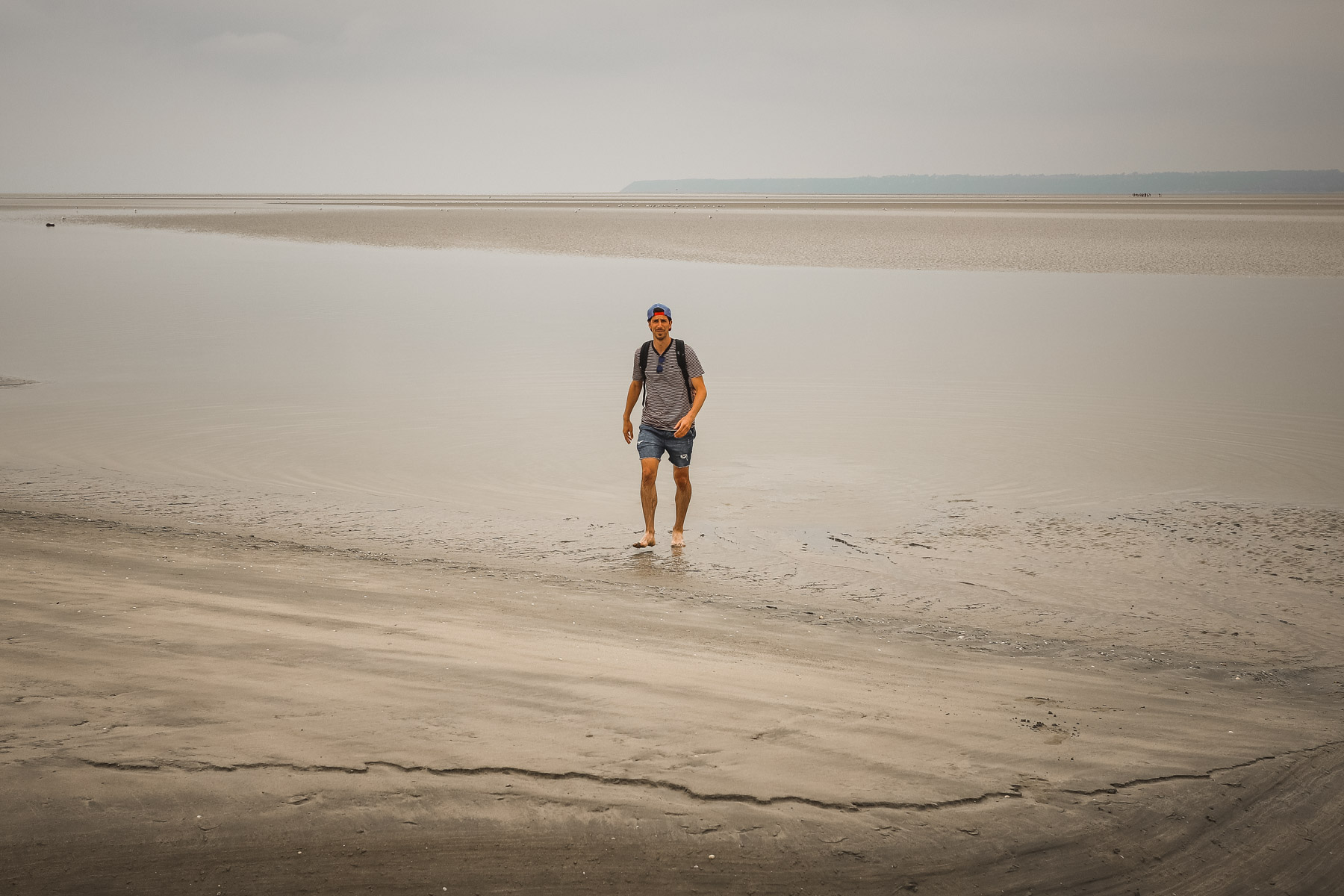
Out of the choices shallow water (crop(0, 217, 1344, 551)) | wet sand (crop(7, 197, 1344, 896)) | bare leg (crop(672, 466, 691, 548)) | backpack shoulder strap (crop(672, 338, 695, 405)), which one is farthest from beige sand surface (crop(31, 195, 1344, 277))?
bare leg (crop(672, 466, 691, 548))

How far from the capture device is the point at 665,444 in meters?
7.51

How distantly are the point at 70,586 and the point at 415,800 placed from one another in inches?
112

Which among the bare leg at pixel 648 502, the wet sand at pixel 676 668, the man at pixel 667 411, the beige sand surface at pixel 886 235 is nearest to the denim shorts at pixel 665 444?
the man at pixel 667 411

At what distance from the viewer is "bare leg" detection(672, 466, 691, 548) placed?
7.25 m

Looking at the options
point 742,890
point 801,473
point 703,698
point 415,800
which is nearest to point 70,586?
point 415,800

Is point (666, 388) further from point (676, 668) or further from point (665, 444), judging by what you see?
point (676, 668)

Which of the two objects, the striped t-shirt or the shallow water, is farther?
the shallow water

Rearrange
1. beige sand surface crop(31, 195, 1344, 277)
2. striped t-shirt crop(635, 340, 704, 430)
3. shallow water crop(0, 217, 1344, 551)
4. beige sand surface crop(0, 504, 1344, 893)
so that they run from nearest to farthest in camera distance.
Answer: beige sand surface crop(0, 504, 1344, 893) < striped t-shirt crop(635, 340, 704, 430) < shallow water crop(0, 217, 1344, 551) < beige sand surface crop(31, 195, 1344, 277)

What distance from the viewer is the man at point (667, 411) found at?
23.9 ft

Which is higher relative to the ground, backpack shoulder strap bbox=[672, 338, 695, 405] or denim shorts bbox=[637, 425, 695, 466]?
backpack shoulder strap bbox=[672, 338, 695, 405]

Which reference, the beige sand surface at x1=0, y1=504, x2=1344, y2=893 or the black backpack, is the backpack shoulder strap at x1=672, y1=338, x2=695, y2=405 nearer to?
the black backpack

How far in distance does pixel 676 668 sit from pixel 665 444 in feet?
9.62

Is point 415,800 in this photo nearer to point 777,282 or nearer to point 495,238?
point 777,282

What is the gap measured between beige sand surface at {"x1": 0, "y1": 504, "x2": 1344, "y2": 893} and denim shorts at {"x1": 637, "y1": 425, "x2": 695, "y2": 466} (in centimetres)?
151
